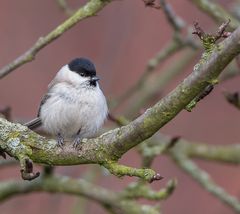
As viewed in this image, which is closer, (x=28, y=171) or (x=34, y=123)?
(x=28, y=171)

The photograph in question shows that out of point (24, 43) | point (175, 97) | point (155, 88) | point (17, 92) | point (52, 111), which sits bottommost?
point (175, 97)

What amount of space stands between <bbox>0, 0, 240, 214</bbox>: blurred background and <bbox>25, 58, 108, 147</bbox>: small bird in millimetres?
1132

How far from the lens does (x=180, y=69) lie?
156 inches

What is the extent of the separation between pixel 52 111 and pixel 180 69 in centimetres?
125

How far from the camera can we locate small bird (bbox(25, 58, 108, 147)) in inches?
114

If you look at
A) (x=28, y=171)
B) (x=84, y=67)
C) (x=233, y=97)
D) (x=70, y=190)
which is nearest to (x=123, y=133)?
(x=28, y=171)

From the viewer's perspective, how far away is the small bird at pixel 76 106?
2908mm

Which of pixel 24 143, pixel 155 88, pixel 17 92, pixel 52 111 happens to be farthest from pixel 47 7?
pixel 24 143

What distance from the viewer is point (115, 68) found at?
430 centimetres

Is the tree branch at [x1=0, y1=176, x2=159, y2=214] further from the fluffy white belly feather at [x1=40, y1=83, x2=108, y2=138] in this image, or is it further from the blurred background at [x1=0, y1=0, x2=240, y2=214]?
the blurred background at [x1=0, y1=0, x2=240, y2=214]

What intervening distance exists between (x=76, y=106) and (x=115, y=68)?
1.43 meters

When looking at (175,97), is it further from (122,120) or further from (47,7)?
(47,7)

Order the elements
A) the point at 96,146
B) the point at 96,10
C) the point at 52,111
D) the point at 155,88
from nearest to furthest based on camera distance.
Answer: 1. the point at 96,146
2. the point at 96,10
3. the point at 52,111
4. the point at 155,88

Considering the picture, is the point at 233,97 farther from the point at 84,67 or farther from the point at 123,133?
the point at 123,133
